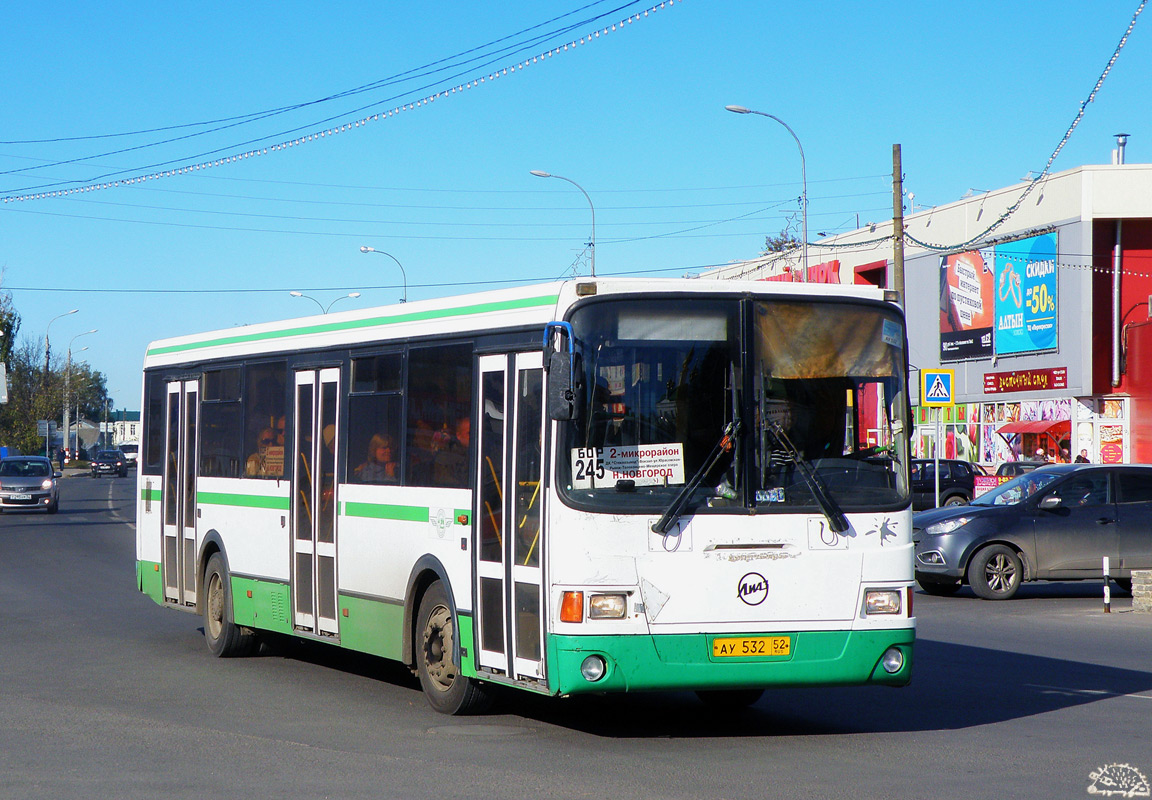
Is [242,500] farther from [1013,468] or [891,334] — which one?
[1013,468]

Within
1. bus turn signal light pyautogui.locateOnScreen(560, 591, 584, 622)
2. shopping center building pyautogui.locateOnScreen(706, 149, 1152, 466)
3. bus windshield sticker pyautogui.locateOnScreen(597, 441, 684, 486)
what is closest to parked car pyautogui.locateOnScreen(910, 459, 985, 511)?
shopping center building pyautogui.locateOnScreen(706, 149, 1152, 466)

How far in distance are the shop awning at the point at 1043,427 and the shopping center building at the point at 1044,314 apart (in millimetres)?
43

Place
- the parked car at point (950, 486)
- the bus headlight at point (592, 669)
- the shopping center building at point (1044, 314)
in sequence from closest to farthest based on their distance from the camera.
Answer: the bus headlight at point (592, 669) < the parked car at point (950, 486) < the shopping center building at point (1044, 314)

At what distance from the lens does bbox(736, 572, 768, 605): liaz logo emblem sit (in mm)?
8531

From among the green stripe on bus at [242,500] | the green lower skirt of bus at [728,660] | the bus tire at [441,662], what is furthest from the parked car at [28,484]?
the green lower skirt of bus at [728,660]

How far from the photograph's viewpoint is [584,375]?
8.34 m

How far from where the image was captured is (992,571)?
18.7 m

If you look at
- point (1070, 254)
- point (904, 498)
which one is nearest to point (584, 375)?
point (904, 498)

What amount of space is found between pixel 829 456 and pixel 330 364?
431 cm

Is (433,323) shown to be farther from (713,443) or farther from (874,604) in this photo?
(874,604)

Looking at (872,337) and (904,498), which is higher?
(872,337)

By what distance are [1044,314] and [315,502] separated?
3557 centimetres

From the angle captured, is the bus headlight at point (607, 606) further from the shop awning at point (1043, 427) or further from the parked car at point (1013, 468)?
the shop awning at point (1043, 427)

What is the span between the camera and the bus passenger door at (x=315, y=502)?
11.2 meters
